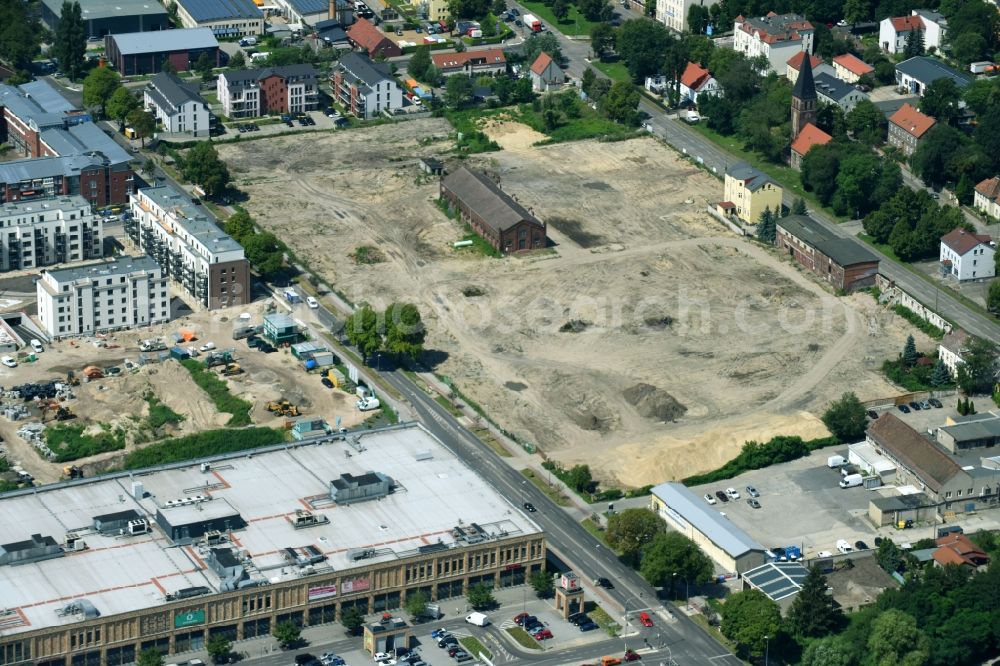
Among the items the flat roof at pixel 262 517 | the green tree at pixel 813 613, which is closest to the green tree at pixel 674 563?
the green tree at pixel 813 613

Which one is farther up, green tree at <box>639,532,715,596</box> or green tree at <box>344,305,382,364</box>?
green tree at <box>639,532,715,596</box>

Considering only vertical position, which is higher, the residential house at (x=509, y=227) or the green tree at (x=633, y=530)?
the green tree at (x=633, y=530)

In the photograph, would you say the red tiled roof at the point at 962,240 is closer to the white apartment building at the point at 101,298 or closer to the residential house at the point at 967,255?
the residential house at the point at 967,255

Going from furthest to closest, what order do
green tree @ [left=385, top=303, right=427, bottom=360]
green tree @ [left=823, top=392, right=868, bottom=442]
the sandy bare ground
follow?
1. green tree @ [left=385, top=303, right=427, bottom=360]
2. the sandy bare ground
3. green tree @ [left=823, top=392, right=868, bottom=442]

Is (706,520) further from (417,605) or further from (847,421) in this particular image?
(417,605)

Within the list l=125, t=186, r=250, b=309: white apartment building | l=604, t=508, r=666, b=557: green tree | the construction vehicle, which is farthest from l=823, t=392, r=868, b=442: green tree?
l=125, t=186, r=250, b=309: white apartment building

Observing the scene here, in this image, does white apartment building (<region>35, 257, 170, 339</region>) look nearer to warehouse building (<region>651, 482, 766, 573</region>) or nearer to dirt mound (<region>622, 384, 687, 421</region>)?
dirt mound (<region>622, 384, 687, 421</region>)
